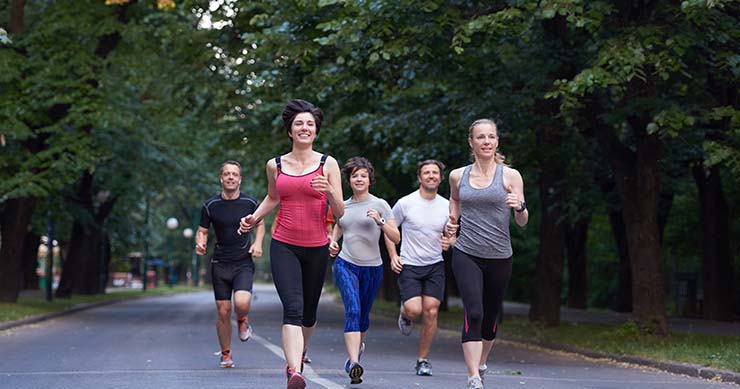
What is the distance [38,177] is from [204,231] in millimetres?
16018

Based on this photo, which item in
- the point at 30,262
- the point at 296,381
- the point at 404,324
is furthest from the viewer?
the point at 30,262

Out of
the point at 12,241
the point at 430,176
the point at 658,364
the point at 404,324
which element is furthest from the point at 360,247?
the point at 12,241

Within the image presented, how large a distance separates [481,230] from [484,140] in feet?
2.13

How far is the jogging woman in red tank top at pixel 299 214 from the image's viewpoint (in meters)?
8.55

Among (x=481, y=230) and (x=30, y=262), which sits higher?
(x=30, y=262)

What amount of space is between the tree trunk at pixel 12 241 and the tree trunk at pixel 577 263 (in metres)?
16.5

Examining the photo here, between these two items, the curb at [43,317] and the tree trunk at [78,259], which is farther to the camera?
the tree trunk at [78,259]

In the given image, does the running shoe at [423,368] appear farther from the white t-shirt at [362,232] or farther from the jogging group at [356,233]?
the white t-shirt at [362,232]

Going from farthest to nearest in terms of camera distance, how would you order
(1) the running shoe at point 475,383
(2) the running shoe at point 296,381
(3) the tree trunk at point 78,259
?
(3) the tree trunk at point 78,259, (1) the running shoe at point 475,383, (2) the running shoe at point 296,381

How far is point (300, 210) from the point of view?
28.4 ft

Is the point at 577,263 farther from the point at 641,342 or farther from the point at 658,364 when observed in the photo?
the point at 658,364


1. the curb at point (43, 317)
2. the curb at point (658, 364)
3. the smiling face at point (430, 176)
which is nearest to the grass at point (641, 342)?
the curb at point (658, 364)

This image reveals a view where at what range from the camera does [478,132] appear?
357 inches

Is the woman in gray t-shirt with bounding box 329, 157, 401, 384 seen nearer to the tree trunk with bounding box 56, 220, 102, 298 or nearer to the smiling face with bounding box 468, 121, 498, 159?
the smiling face with bounding box 468, 121, 498, 159
